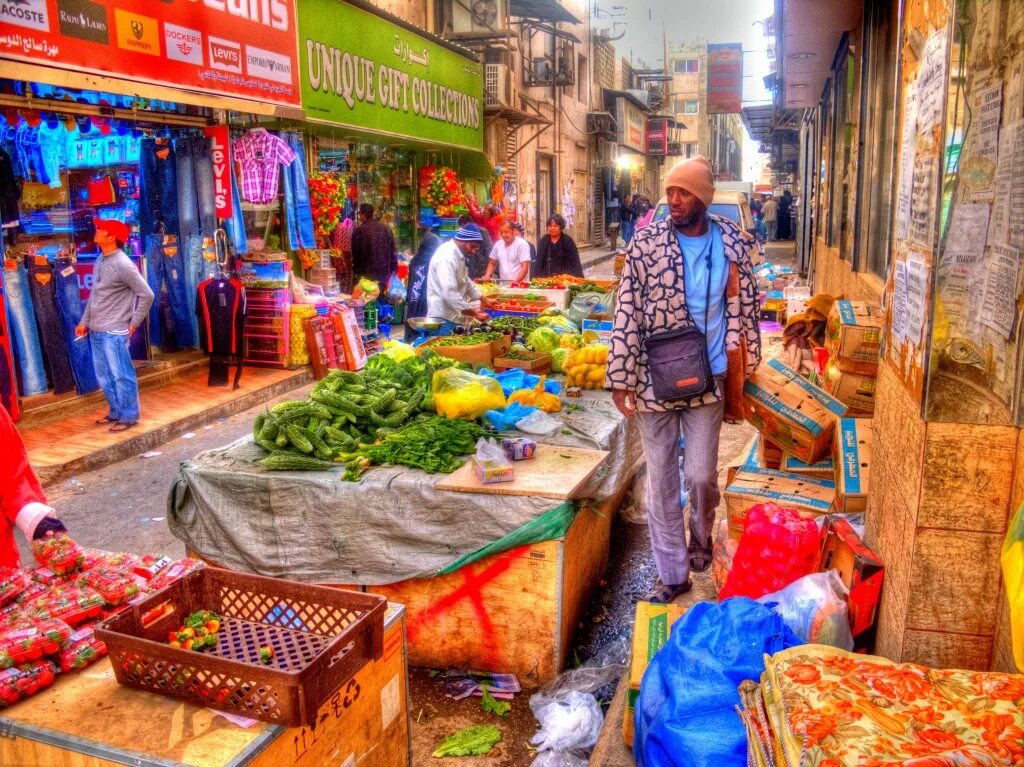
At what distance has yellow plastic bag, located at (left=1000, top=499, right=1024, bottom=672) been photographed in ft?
5.43

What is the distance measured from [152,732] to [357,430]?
9.23 feet

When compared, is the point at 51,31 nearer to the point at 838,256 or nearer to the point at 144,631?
the point at 144,631

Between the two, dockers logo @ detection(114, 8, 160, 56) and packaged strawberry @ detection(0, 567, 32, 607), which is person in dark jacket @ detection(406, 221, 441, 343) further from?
packaged strawberry @ detection(0, 567, 32, 607)

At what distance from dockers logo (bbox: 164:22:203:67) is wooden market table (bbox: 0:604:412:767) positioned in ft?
26.1

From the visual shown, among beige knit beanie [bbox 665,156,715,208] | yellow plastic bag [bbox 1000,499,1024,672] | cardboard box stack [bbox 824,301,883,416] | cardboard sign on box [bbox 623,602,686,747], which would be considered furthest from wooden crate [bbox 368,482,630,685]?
yellow plastic bag [bbox 1000,499,1024,672]

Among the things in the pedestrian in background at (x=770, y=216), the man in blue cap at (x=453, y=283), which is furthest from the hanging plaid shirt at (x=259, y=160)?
the pedestrian in background at (x=770, y=216)

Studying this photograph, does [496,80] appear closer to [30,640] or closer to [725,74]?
[30,640]

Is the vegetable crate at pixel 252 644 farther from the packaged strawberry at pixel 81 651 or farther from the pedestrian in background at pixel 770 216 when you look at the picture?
the pedestrian in background at pixel 770 216

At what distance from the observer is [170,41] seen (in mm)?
8812

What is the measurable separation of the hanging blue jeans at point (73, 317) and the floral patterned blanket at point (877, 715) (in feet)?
26.4

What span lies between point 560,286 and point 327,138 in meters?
5.03

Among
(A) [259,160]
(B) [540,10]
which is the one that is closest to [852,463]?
(A) [259,160]

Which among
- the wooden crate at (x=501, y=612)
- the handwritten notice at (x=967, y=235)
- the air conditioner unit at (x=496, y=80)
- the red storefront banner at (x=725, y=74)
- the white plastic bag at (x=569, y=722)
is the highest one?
the red storefront banner at (x=725, y=74)

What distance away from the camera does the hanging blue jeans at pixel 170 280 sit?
10.1 meters
